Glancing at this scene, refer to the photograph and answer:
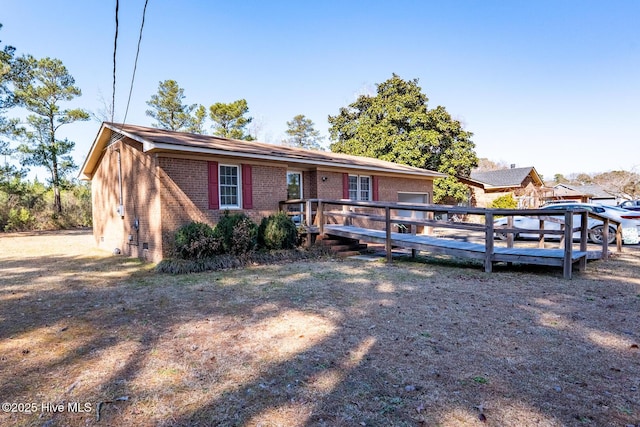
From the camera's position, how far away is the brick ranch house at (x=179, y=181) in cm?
906

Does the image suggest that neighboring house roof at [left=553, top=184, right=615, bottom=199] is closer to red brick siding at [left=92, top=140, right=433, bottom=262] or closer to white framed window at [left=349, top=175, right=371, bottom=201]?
white framed window at [left=349, top=175, right=371, bottom=201]

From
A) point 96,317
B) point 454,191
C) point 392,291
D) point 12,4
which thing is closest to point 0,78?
point 12,4

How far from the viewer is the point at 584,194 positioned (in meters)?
35.7

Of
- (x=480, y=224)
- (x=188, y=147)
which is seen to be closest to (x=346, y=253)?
(x=480, y=224)

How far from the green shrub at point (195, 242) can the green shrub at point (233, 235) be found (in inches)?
7.8

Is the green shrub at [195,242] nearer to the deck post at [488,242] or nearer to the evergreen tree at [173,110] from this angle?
the deck post at [488,242]

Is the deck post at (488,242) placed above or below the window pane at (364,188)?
below

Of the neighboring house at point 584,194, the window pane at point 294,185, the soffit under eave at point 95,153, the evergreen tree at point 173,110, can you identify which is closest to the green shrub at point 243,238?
the window pane at point 294,185

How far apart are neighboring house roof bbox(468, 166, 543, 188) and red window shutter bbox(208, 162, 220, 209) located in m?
22.7

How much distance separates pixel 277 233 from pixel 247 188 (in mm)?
2053

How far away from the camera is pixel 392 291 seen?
19.3 feet

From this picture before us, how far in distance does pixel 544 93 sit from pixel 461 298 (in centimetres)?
1878

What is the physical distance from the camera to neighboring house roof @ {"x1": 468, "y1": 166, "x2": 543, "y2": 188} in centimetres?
2772

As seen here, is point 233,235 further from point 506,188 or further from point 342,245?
point 506,188
